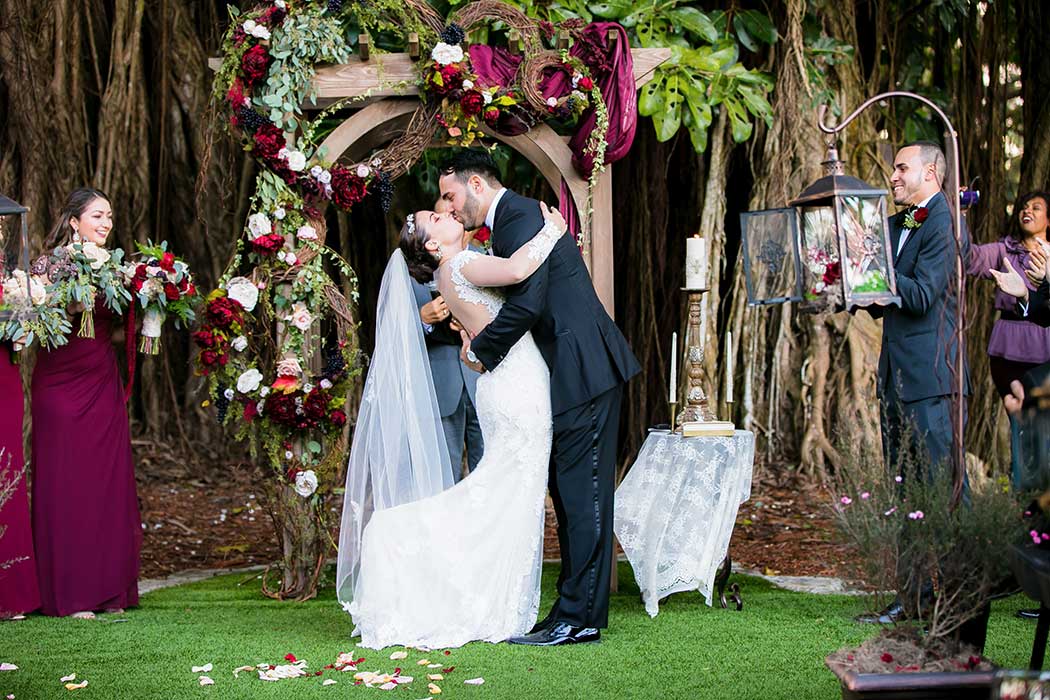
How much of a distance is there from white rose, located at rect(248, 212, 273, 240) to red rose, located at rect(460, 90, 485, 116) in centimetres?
91

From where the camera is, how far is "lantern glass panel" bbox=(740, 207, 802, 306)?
13.0 ft

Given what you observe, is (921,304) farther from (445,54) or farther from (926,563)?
(445,54)

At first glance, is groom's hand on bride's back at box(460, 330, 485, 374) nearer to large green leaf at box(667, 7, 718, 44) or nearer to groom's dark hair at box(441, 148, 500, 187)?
groom's dark hair at box(441, 148, 500, 187)

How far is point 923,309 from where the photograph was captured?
13.6 ft

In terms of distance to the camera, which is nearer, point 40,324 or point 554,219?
point 554,219

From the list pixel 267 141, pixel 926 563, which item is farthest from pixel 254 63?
pixel 926 563

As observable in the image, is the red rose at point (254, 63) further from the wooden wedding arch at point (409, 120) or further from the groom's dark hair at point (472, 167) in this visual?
the groom's dark hair at point (472, 167)

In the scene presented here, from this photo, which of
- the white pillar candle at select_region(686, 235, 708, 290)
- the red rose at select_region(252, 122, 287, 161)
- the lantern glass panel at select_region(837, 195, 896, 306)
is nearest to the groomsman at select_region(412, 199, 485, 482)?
the red rose at select_region(252, 122, 287, 161)

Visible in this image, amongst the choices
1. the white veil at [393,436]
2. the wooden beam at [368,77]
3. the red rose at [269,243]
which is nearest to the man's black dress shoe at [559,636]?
the white veil at [393,436]

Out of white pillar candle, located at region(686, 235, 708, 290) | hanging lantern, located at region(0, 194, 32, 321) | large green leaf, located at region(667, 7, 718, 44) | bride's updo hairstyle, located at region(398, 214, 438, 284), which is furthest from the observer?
large green leaf, located at region(667, 7, 718, 44)

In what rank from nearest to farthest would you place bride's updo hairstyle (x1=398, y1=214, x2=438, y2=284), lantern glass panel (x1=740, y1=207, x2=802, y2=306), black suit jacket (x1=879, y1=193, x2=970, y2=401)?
lantern glass panel (x1=740, y1=207, x2=802, y2=306), black suit jacket (x1=879, y1=193, x2=970, y2=401), bride's updo hairstyle (x1=398, y1=214, x2=438, y2=284)

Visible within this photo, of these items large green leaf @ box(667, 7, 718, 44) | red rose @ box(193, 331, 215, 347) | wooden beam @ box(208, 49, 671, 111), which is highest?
large green leaf @ box(667, 7, 718, 44)

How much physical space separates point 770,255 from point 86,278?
8.31 ft

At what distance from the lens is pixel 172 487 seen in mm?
7793
